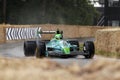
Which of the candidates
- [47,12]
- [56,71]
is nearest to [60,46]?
[56,71]

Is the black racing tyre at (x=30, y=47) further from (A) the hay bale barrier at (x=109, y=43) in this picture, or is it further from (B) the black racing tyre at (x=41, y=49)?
(A) the hay bale barrier at (x=109, y=43)

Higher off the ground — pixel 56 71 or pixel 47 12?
pixel 47 12

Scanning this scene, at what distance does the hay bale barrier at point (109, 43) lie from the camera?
26734 millimetres

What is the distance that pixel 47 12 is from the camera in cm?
7931

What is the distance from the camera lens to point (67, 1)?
274 feet

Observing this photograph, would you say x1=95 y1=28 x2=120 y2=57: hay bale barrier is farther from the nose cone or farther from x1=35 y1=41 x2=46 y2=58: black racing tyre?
x1=35 y1=41 x2=46 y2=58: black racing tyre

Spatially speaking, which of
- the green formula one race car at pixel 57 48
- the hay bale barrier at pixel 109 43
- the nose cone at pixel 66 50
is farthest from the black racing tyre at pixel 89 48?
the hay bale barrier at pixel 109 43

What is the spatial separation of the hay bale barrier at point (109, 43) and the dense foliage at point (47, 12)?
46.7 metres

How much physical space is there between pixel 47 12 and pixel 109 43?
170 feet

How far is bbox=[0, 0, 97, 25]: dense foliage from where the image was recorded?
76.8 m

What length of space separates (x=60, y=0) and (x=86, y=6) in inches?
276

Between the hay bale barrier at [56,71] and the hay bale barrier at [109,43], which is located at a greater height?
the hay bale barrier at [56,71]

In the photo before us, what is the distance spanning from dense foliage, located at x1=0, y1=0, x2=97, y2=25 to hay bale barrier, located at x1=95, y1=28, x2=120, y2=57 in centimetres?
4674

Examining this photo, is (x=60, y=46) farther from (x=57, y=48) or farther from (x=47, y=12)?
(x=47, y=12)
